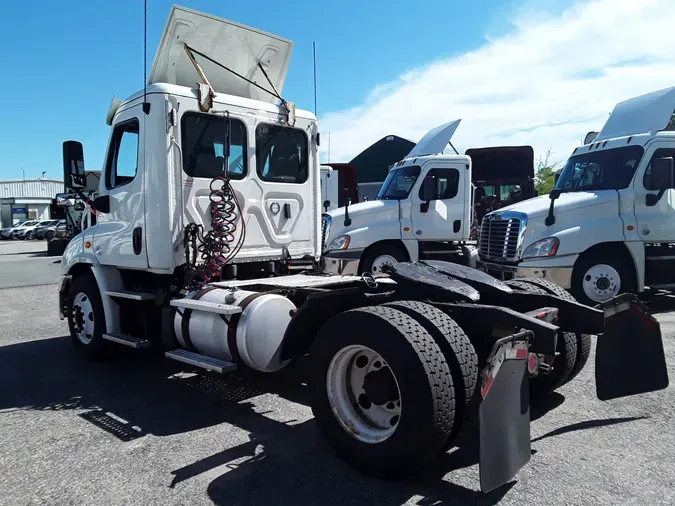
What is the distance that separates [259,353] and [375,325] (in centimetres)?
151

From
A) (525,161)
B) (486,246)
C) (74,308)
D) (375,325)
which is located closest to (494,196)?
(525,161)

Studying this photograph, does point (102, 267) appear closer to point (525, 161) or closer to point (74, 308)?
point (74, 308)

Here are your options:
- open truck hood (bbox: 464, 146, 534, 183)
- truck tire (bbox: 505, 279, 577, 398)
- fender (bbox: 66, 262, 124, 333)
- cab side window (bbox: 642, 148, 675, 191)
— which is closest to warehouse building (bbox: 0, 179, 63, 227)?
open truck hood (bbox: 464, 146, 534, 183)

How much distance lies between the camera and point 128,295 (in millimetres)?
5676

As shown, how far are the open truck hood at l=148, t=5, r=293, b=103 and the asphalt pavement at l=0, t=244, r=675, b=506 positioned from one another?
3108 millimetres

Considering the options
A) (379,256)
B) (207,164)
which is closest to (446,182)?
(379,256)

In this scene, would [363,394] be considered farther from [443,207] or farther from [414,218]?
[443,207]

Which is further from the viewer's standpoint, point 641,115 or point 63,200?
point 641,115

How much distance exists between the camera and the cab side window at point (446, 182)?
11336mm

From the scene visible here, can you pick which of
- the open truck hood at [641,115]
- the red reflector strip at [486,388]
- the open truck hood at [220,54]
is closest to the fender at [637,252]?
the open truck hood at [641,115]

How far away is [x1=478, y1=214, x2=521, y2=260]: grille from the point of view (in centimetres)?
902

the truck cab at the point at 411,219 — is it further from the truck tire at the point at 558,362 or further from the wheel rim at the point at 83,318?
the truck tire at the point at 558,362

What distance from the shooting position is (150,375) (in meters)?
5.92

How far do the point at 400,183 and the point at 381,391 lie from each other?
28.0ft
